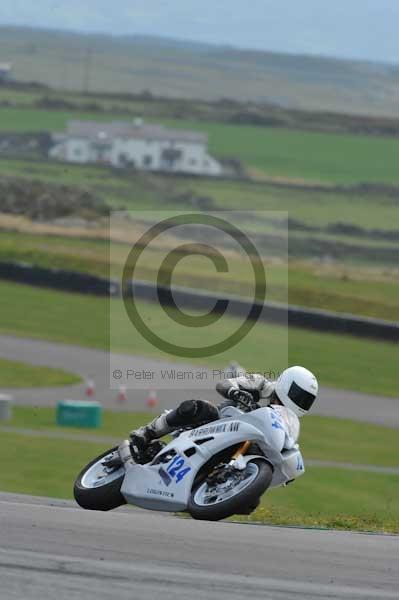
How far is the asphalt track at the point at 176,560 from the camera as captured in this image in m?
6.03

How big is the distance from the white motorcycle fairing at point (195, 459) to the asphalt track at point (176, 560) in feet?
0.65

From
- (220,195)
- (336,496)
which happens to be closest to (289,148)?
(220,195)

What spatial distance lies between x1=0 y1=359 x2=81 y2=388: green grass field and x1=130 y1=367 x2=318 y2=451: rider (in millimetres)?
14595

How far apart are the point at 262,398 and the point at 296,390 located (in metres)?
0.31

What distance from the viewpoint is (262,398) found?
29.0ft

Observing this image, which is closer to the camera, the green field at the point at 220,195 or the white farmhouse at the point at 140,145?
the green field at the point at 220,195

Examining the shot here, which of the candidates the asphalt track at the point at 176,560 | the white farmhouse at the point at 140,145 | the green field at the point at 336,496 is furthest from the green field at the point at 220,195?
the asphalt track at the point at 176,560

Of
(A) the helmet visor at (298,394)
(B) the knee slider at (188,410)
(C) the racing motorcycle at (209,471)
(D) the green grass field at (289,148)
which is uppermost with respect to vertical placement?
(A) the helmet visor at (298,394)

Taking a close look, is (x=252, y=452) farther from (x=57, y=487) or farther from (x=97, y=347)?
(x=97, y=347)

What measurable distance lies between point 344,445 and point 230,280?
1716 centimetres

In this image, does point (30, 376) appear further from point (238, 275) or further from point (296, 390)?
point (296, 390)

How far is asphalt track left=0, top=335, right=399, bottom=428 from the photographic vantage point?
73.2ft

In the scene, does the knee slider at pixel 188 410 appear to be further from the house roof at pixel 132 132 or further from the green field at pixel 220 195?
the house roof at pixel 132 132

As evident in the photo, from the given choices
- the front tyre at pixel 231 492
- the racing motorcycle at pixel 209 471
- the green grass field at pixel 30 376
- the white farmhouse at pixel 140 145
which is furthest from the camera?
the white farmhouse at pixel 140 145
